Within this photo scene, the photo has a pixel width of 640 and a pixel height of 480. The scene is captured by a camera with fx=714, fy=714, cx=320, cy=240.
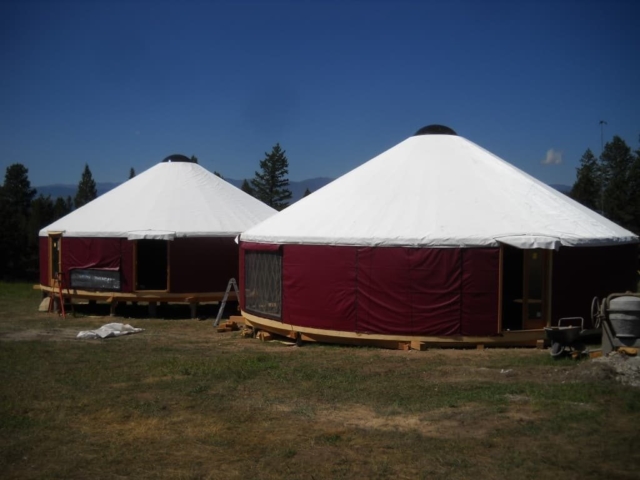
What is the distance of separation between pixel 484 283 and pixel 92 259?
904 centimetres

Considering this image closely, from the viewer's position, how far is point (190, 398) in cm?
730

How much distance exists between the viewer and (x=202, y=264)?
15.0 meters

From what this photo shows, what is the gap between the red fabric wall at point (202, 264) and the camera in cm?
1486

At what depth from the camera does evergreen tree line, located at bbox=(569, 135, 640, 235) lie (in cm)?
3919

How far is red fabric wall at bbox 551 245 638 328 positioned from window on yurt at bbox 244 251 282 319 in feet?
13.4

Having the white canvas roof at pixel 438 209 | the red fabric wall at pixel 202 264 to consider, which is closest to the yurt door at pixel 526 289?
the white canvas roof at pixel 438 209

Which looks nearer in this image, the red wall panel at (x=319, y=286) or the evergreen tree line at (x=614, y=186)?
the red wall panel at (x=319, y=286)

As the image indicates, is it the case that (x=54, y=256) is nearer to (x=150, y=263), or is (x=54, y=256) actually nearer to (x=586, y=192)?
(x=150, y=263)

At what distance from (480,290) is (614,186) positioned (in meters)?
35.0

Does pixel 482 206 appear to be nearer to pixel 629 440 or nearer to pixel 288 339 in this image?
pixel 288 339

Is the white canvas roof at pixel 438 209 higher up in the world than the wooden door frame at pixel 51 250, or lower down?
higher up

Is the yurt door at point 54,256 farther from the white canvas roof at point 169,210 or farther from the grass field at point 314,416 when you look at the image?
the grass field at point 314,416

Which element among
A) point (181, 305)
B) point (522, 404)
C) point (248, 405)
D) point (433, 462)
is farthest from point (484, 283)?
point (181, 305)

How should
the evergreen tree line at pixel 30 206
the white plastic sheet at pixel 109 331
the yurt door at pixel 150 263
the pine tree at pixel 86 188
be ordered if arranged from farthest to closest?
the pine tree at pixel 86 188, the evergreen tree line at pixel 30 206, the yurt door at pixel 150 263, the white plastic sheet at pixel 109 331
